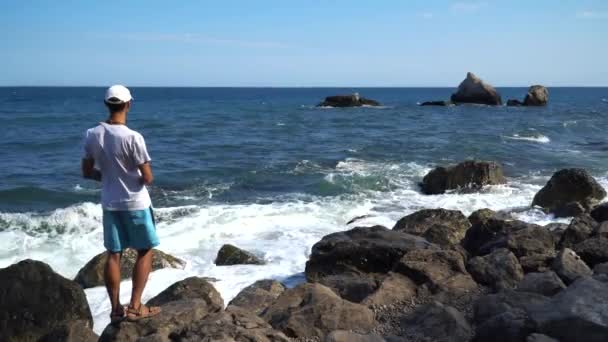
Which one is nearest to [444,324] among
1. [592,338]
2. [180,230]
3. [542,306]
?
[542,306]

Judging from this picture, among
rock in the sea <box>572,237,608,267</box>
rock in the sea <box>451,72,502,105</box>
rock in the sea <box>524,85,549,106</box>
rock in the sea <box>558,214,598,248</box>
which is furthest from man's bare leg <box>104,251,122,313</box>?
rock in the sea <box>524,85,549,106</box>

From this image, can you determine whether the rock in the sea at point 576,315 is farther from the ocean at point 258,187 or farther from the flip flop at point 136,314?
the ocean at point 258,187

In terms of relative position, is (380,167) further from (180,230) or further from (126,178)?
(126,178)

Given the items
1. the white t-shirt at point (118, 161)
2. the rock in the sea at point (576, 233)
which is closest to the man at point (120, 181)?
the white t-shirt at point (118, 161)

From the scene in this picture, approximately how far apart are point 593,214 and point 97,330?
8132mm

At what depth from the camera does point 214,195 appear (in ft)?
51.5

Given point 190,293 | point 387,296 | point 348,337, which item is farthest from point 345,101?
point 348,337

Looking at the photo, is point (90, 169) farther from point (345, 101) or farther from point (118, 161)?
point (345, 101)

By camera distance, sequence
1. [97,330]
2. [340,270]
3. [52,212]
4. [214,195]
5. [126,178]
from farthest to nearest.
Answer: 1. [214,195]
2. [52,212]
3. [340,270]
4. [97,330]
5. [126,178]

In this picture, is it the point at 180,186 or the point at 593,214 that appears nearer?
the point at 593,214

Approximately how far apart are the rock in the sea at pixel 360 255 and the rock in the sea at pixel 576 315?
2672 mm

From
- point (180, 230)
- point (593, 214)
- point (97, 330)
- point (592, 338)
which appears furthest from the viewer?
point (180, 230)

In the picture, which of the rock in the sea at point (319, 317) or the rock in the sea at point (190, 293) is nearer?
the rock in the sea at point (319, 317)

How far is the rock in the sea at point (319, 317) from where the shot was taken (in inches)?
203
